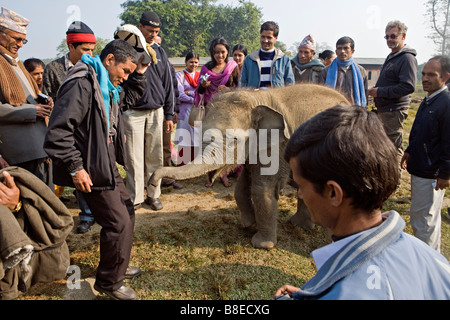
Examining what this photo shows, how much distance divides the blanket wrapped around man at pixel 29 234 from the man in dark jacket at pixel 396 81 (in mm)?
→ 5175

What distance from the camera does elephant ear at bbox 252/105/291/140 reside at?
3.95 meters

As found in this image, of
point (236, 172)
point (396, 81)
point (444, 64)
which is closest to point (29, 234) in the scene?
point (444, 64)

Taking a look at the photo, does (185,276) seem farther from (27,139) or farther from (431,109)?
(431,109)

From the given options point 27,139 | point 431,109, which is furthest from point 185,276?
point 431,109

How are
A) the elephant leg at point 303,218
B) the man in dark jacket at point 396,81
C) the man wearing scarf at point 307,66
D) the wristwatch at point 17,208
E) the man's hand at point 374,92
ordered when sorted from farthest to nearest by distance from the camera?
the man wearing scarf at point 307,66
the man's hand at point 374,92
the man in dark jacket at point 396,81
the elephant leg at point 303,218
the wristwatch at point 17,208

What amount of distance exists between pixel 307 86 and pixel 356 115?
11.1ft

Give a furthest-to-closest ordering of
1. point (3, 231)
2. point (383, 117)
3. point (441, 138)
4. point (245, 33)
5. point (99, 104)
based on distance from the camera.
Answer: point (245, 33) < point (383, 117) < point (441, 138) < point (99, 104) < point (3, 231)

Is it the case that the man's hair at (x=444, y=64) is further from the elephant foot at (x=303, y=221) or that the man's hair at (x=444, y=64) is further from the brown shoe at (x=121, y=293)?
the brown shoe at (x=121, y=293)

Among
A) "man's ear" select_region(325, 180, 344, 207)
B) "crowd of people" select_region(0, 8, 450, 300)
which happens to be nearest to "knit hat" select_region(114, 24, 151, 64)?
"crowd of people" select_region(0, 8, 450, 300)

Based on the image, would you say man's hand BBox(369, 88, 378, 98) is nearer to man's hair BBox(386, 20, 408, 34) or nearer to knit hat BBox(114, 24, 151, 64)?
man's hair BBox(386, 20, 408, 34)

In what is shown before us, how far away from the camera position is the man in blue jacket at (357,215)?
38.1 inches

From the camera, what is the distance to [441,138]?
3414 millimetres

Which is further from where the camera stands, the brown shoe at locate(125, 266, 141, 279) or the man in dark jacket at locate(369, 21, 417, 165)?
the man in dark jacket at locate(369, 21, 417, 165)

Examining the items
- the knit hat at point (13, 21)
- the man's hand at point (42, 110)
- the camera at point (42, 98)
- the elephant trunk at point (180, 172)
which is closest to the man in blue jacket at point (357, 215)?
the elephant trunk at point (180, 172)
